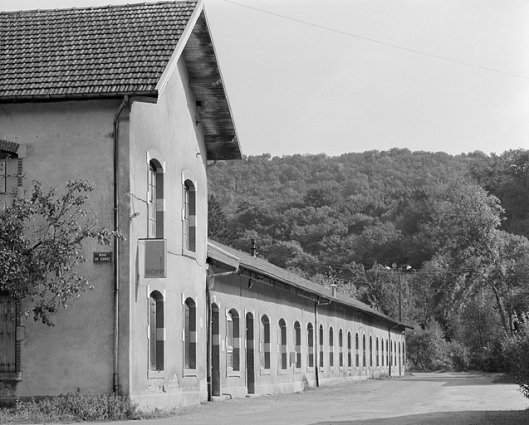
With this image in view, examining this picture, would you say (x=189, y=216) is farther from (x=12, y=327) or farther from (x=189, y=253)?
(x=12, y=327)

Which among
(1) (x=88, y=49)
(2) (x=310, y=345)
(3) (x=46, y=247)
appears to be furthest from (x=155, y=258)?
(2) (x=310, y=345)

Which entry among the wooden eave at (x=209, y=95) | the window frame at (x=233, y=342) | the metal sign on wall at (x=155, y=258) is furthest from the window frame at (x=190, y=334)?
the wooden eave at (x=209, y=95)

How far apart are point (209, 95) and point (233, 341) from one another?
8.03 m

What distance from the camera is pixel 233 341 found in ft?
96.7

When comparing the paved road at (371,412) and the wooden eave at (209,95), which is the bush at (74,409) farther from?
the wooden eave at (209,95)

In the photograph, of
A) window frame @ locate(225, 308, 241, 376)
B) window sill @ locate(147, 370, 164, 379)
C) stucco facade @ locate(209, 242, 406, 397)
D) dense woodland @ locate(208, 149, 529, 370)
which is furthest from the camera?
dense woodland @ locate(208, 149, 529, 370)

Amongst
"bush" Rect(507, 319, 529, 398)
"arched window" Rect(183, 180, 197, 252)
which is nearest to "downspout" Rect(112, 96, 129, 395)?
"arched window" Rect(183, 180, 197, 252)

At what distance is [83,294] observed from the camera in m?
19.8

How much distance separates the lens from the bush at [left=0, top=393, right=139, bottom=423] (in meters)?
18.2

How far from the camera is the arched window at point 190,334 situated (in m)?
24.6

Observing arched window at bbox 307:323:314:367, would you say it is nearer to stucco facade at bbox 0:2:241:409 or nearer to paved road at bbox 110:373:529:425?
paved road at bbox 110:373:529:425

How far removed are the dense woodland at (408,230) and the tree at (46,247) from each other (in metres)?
44.6

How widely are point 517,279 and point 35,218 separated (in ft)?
157

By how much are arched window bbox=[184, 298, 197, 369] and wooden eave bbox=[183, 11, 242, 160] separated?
204 inches
